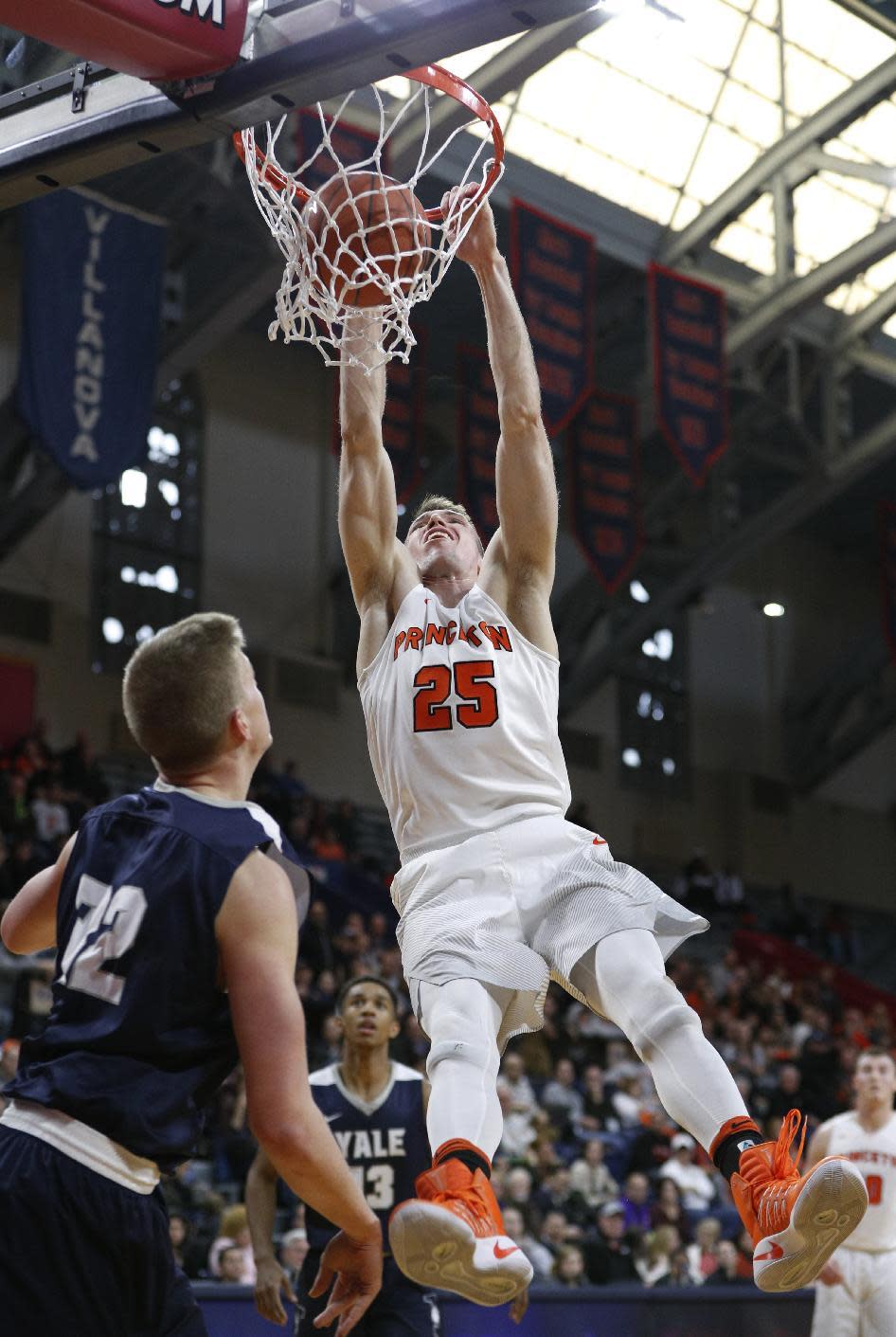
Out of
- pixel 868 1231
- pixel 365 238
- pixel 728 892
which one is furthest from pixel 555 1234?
pixel 728 892

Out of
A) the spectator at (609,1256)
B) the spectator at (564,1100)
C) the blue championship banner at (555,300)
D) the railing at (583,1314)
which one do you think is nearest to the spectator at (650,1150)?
the spectator at (564,1100)

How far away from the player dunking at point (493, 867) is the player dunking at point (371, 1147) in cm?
213

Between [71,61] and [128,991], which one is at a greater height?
[71,61]

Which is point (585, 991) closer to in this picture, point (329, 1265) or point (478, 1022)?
point (478, 1022)

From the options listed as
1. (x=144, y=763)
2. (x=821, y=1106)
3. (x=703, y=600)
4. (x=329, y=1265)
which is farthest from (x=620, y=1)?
(x=703, y=600)

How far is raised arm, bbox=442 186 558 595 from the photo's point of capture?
5.35 metres

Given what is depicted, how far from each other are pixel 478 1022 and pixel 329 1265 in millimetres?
1033

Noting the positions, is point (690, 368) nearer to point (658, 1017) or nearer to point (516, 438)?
point (516, 438)

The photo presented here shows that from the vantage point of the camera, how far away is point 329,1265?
3.64 m

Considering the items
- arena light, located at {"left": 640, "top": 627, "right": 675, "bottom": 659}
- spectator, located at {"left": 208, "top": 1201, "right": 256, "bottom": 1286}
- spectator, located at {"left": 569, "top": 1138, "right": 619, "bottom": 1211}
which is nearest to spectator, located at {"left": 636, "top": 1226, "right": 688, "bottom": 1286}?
spectator, located at {"left": 569, "top": 1138, "right": 619, "bottom": 1211}

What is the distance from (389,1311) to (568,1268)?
4.86 meters

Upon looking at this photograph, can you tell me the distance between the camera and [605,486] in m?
20.2

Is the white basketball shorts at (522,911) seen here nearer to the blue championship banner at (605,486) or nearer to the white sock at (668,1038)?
the white sock at (668,1038)

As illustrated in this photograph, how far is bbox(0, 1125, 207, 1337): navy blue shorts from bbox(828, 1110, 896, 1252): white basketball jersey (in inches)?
239
